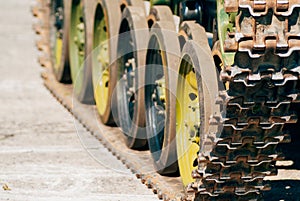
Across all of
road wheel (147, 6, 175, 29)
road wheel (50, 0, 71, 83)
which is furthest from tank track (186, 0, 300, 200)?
road wheel (50, 0, 71, 83)

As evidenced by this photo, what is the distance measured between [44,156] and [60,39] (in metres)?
3.20

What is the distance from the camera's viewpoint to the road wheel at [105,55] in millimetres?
8789

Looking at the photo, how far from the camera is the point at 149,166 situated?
804 centimetres

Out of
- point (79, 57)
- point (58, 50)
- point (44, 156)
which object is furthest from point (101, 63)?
point (58, 50)

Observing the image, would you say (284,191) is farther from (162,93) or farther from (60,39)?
(60,39)

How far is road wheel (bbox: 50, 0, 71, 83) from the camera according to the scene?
10.7 metres

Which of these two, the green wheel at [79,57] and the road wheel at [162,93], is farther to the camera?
the green wheel at [79,57]

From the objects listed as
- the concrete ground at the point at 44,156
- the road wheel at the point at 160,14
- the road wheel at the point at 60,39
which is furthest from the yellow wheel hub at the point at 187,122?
the road wheel at the point at 60,39

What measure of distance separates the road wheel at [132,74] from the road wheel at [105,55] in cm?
9

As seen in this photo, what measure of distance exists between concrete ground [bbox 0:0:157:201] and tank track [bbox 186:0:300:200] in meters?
1.12

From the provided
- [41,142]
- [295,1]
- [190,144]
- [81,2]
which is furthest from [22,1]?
[295,1]

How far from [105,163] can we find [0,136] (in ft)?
4.52

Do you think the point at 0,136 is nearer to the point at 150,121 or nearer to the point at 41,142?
the point at 41,142

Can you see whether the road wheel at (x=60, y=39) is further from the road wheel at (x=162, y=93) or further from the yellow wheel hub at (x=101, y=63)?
the road wheel at (x=162, y=93)
